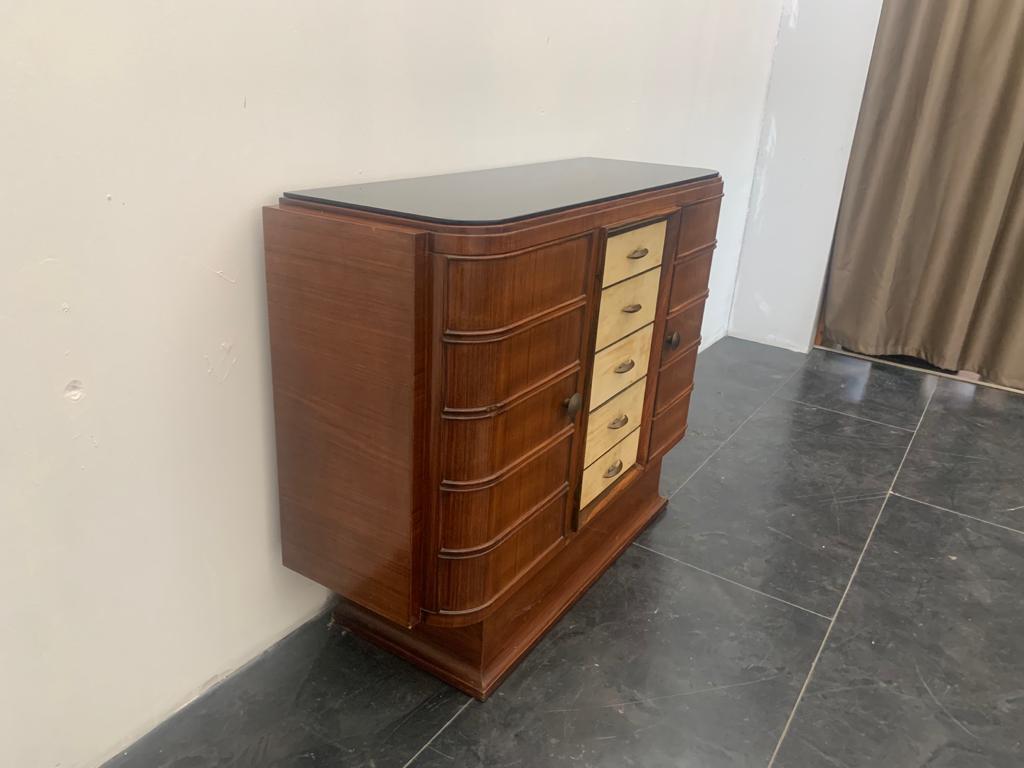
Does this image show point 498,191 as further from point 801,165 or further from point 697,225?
point 801,165

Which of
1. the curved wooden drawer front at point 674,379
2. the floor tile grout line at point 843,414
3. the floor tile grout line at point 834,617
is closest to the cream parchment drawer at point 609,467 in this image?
the curved wooden drawer front at point 674,379

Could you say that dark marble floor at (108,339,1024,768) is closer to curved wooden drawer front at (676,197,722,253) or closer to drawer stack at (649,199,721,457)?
drawer stack at (649,199,721,457)

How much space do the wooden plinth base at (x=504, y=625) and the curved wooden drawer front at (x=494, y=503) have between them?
171 millimetres

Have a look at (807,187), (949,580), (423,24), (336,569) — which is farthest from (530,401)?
(807,187)

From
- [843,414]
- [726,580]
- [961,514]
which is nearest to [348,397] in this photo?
[726,580]

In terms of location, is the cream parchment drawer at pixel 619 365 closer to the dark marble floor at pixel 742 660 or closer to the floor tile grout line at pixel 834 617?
the dark marble floor at pixel 742 660

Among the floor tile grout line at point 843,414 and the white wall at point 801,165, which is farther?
the white wall at point 801,165

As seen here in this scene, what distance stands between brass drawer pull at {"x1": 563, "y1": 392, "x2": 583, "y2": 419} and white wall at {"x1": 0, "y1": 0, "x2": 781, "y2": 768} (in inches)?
21.9

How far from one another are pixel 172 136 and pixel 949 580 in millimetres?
1990

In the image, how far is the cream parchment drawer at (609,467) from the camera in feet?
5.22

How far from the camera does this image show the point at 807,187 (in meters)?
3.33

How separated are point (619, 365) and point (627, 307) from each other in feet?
0.42

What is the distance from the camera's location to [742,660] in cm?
157

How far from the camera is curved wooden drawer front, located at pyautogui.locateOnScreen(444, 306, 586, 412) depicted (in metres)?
1.13
